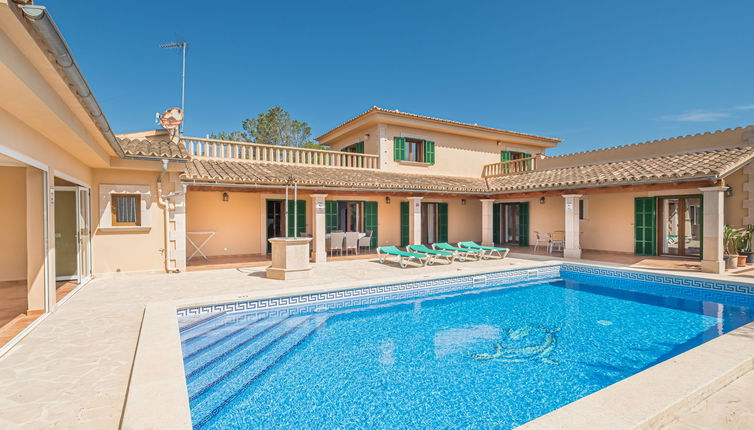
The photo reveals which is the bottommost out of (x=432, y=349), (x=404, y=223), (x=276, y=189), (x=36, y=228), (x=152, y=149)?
(x=432, y=349)

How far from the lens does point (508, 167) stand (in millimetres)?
17328

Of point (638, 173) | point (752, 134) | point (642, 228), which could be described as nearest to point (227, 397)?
point (638, 173)

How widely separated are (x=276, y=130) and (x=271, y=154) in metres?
24.9

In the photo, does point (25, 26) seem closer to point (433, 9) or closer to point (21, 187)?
point (21, 187)

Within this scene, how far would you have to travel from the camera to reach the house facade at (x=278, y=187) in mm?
4992

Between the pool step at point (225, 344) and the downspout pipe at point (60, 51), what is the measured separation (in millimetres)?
3591

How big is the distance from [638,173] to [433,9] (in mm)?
11384

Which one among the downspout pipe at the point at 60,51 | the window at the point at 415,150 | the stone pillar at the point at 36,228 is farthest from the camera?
the window at the point at 415,150

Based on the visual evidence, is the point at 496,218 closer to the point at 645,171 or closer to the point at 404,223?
the point at 404,223

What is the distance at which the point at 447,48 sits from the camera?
2016cm

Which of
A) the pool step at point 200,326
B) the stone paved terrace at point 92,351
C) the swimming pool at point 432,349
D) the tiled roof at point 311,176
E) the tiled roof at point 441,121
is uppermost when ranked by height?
the tiled roof at point 441,121

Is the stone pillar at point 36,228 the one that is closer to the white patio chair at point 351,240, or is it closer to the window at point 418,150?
the white patio chair at point 351,240

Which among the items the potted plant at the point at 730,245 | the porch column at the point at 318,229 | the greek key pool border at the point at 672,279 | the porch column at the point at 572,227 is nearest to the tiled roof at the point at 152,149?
the porch column at the point at 318,229

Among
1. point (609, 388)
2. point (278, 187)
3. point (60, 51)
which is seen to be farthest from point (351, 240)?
point (60, 51)
